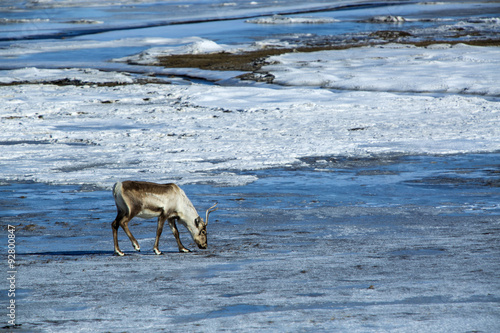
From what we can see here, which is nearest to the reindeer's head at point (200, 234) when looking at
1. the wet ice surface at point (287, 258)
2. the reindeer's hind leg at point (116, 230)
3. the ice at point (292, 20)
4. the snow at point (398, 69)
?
the wet ice surface at point (287, 258)

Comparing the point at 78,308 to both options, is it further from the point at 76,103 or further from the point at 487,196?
the point at 76,103

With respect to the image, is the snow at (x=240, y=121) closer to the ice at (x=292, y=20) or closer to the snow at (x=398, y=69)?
the snow at (x=398, y=69)

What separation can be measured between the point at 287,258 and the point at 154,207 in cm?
168

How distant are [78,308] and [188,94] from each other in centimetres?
1766

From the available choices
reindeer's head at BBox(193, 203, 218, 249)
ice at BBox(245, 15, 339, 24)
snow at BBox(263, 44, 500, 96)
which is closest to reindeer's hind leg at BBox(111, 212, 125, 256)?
reindeer's head at BBox(193, 203, 218, 249)

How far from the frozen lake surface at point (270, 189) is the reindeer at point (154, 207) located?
0.31 m

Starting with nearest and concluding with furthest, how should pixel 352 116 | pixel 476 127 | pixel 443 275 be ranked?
pixel 443 275, pixel 476 127, pixel 352 116

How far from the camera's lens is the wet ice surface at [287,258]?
5.38m

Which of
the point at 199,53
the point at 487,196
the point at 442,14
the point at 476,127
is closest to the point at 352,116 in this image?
the point at 476,127

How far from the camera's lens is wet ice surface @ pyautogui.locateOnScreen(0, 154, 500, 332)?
538cm

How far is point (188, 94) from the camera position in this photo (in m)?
23.0

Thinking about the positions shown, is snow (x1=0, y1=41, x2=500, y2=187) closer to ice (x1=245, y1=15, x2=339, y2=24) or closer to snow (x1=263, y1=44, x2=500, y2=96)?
snow (x1=263, y1=44, x2=500, y2=96)

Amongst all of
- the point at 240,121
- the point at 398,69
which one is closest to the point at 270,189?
the point at 240,121

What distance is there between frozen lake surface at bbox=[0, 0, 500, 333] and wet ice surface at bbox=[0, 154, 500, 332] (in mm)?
30
